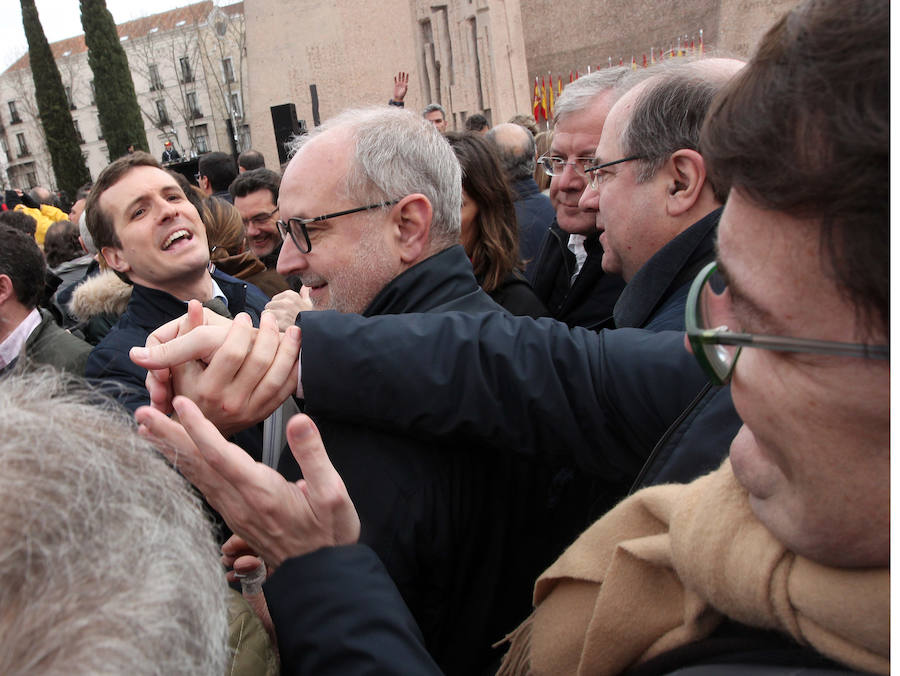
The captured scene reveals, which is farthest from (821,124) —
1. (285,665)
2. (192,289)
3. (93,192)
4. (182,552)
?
(93,192)

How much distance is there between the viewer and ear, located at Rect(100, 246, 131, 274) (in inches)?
114

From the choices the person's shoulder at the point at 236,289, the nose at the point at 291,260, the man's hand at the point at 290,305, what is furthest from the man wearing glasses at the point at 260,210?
the nose at the point at 291,260

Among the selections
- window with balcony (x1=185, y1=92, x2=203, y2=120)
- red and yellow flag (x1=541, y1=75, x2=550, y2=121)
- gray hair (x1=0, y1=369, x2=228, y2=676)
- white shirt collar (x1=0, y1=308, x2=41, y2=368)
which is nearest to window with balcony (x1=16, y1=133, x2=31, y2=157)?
window with balcony (x1=185, y1=92, x2=203, y2=120)

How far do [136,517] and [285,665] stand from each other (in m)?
0.43

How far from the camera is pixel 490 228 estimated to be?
2990 mm

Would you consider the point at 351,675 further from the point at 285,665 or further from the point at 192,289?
the point at 192,289

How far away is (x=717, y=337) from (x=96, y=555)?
67 cm

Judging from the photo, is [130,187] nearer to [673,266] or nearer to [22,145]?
[673,266]

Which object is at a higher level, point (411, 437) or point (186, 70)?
point (186, 70)

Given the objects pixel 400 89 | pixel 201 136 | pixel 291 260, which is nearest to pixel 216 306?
pixel 291 260

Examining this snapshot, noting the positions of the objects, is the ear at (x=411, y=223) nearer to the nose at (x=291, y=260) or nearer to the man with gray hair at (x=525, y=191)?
the nose at (x=291, y=260)

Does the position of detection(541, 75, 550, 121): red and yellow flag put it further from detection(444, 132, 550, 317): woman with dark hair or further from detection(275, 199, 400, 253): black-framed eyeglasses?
detection(275, 199, 400, 253): black-framed eyeglasses

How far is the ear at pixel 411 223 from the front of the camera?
5.58ft

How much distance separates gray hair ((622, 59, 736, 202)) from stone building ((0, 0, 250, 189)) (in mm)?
43713
